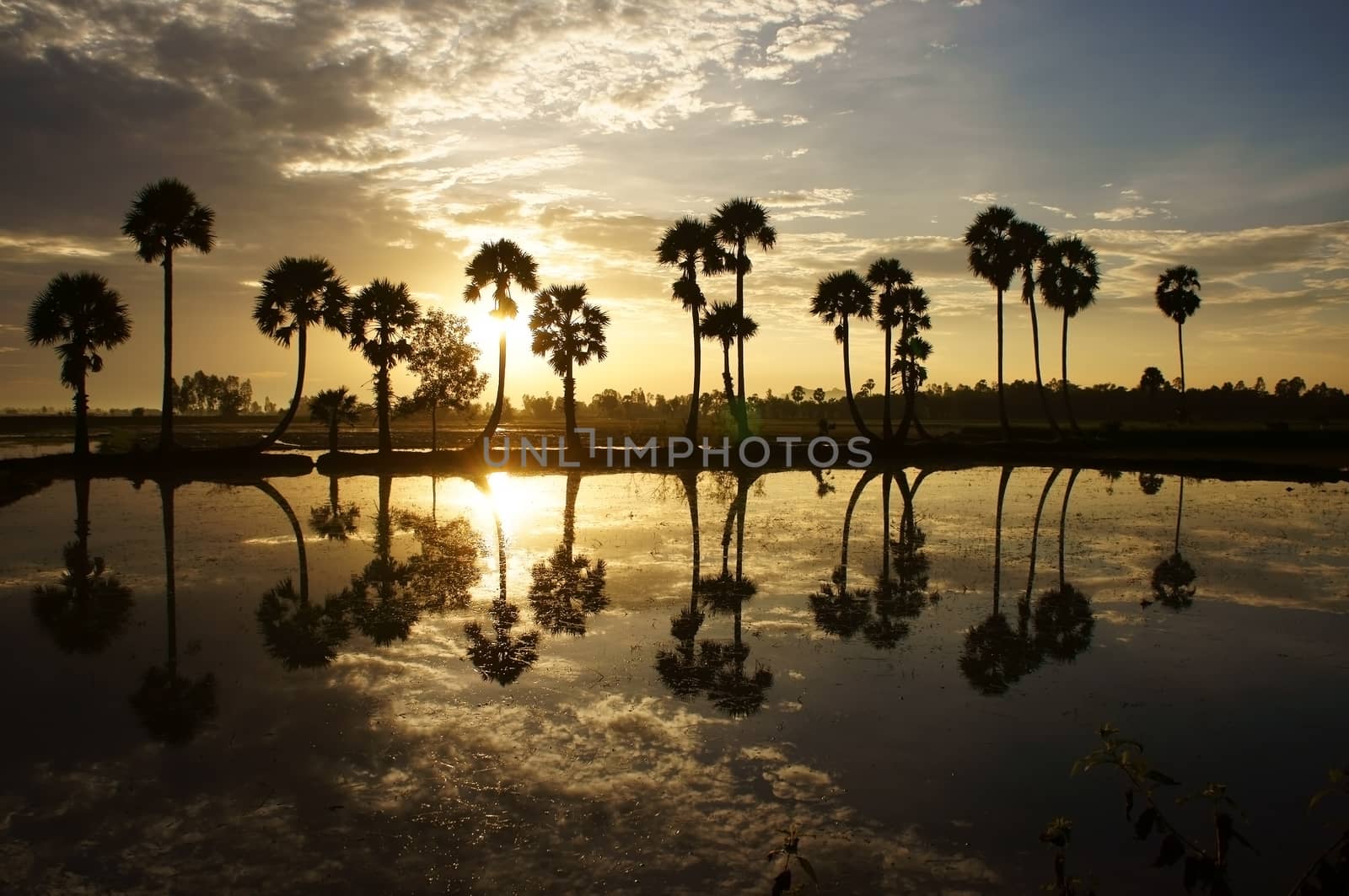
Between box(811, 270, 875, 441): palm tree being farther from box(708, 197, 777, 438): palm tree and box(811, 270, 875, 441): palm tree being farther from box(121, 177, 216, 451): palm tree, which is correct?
box(121, 177, 216, 451): palm tree

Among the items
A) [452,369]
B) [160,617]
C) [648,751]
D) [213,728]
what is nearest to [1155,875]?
[648,751]

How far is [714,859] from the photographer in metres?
6.55

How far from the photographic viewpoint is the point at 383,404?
50500mm

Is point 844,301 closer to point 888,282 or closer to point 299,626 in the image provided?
point 888,282

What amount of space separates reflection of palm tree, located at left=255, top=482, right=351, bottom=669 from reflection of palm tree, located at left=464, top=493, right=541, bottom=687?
2037mm

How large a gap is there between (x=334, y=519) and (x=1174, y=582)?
2327 centimetres

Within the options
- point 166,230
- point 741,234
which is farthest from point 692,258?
point 166,230

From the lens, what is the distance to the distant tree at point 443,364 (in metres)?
57.5

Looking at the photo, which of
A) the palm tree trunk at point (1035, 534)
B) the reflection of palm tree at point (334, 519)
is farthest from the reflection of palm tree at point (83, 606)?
the palm tree trunk at point (1035, 534)

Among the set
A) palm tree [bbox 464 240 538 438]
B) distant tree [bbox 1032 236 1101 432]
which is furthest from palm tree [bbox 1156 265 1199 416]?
palm tree [bbox 464 240 538 438]

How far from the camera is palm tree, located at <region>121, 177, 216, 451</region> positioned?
44.9m

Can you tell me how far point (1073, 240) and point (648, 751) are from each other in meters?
68.9

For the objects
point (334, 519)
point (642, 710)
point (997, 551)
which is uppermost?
point (334, 519)

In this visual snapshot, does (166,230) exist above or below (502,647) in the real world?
above
